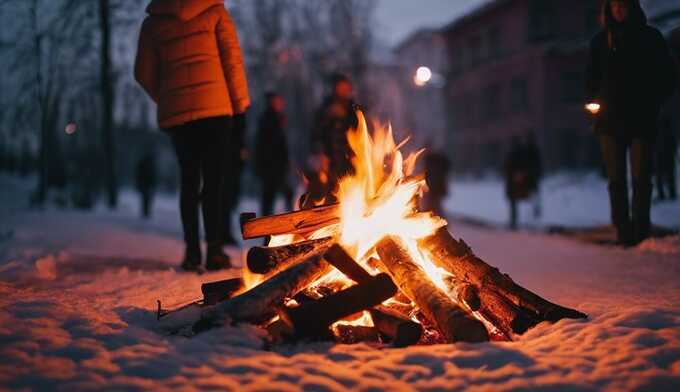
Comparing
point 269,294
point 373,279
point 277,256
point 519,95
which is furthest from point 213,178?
point 519,95

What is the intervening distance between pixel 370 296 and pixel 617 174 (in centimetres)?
411

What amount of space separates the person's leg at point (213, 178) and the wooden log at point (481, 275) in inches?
78.3

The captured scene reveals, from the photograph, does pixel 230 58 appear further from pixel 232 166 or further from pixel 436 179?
pixel 436 179

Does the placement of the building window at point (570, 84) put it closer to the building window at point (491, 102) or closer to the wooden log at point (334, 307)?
the building window at point (491, 102)

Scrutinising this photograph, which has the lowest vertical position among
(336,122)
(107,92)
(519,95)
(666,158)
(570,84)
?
(666,158)

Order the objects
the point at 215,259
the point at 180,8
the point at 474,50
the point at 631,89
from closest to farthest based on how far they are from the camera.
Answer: the point at 180,8
the point at 215,259
the point at 631,89
the point at 474,50

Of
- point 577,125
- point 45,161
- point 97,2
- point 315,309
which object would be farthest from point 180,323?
point 577,125

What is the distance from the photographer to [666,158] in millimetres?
9180

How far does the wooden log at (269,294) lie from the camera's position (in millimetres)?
2746

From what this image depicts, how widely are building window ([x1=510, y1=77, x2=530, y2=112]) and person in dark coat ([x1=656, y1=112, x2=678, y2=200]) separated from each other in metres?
23.2

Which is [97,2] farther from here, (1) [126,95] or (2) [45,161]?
(1) [126,95]

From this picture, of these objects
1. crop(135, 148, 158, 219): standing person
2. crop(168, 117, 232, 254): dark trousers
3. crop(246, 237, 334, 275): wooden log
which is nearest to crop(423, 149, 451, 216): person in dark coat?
crop(135, 148, 158, 219): standing person

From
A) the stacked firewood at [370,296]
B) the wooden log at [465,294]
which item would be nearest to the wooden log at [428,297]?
the stacked firewood at [370,296]

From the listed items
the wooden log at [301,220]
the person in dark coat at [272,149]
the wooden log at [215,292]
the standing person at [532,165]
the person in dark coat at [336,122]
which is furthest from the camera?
the standing person at [532,165]
